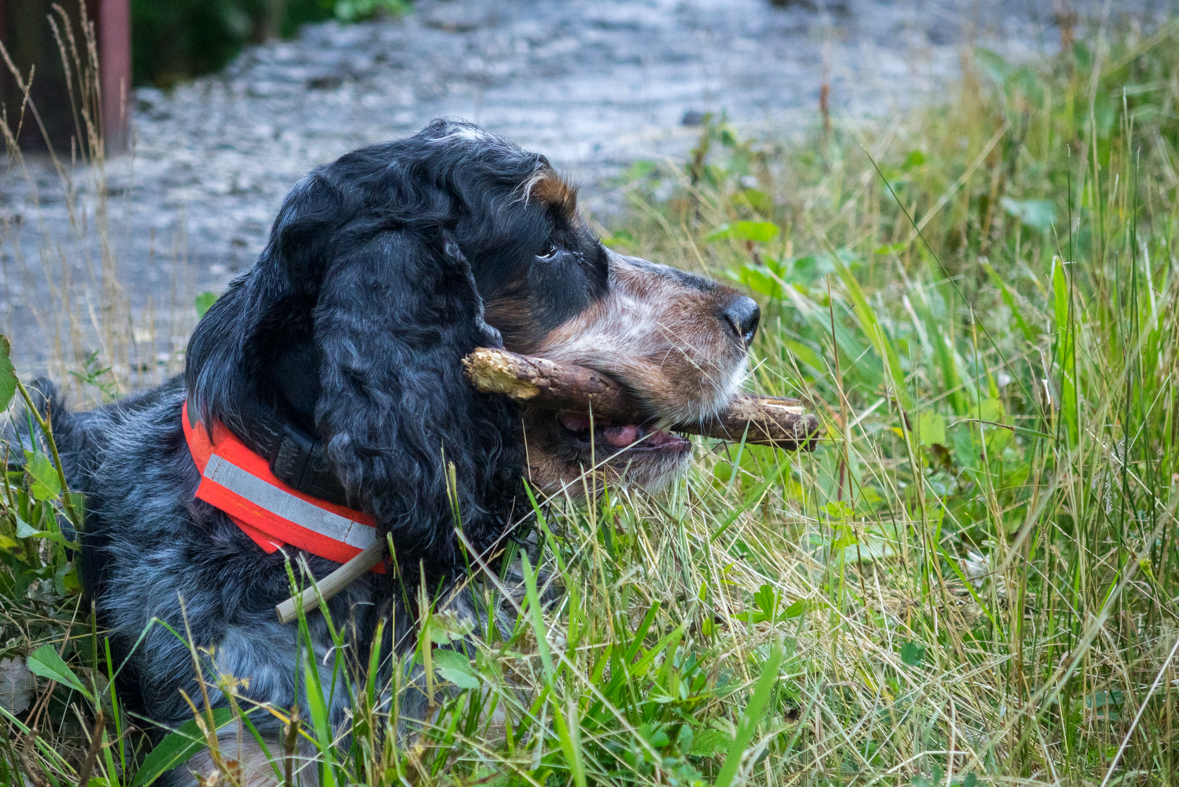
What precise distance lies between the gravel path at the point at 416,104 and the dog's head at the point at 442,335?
5.87 ft

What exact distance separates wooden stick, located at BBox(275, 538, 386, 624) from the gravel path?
2.12m

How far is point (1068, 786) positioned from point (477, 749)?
3.85 ft

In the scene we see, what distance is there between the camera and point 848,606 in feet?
8.33

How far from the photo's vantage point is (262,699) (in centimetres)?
230

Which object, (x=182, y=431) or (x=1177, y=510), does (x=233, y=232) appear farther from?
(x=1177, y=510)

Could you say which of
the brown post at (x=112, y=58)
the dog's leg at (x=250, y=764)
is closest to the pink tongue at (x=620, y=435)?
the dog's leg at (x=250, y=764)

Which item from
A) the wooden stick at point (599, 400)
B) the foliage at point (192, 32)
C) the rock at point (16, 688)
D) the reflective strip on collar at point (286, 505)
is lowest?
the rock at point (16, 688)

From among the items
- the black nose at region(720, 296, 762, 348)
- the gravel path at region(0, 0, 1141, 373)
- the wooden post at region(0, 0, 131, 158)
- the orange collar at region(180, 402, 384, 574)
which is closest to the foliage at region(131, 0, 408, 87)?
the gravel path at region(0, 0, 1141, 373)

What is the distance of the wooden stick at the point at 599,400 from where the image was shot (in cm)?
226

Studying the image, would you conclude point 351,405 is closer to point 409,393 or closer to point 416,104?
point 409,393

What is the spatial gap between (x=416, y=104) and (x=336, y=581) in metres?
7.62

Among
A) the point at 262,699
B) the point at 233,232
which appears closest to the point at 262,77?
the point at 233,232

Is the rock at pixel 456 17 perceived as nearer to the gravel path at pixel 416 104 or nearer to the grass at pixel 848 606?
the gravel path at pixel 416 104

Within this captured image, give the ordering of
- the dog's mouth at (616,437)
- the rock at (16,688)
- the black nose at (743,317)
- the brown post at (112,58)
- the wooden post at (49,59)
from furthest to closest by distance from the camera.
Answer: the brown post at (112,58) → the wooden post at (49,59) → the black nose at (743,317) → the dog's mouth at (616,437) → the rock at (16,688)
